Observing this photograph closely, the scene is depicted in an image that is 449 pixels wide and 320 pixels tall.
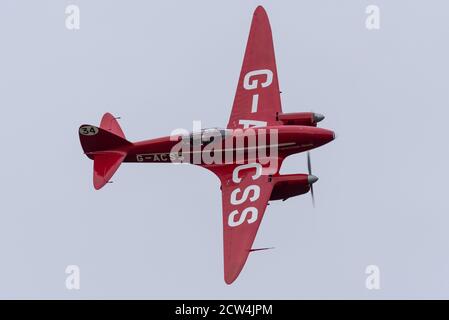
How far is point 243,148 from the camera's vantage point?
1647 inches

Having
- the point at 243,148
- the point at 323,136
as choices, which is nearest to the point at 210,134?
the point at 243,148

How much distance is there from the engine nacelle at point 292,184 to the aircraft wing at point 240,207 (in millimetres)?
329

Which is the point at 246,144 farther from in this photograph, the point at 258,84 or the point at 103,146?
the point at 103,146

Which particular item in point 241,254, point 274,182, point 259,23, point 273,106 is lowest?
point 241,254

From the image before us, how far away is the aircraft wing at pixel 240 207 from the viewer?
38938 millimetres

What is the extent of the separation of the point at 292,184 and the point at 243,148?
266cm

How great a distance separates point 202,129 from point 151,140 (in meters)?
2.18

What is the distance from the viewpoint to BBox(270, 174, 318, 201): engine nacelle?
4066 centimetres

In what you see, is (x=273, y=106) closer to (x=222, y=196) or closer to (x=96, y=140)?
(x=222, y=196)

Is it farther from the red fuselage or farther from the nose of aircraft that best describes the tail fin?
the nose of aircraft

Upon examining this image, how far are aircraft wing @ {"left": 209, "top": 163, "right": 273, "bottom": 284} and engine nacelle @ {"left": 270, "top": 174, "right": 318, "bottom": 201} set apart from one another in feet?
1.08

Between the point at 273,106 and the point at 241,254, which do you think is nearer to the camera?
the point at 241,254

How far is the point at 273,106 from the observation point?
42938 mm

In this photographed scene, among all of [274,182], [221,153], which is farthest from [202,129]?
[274,182]
